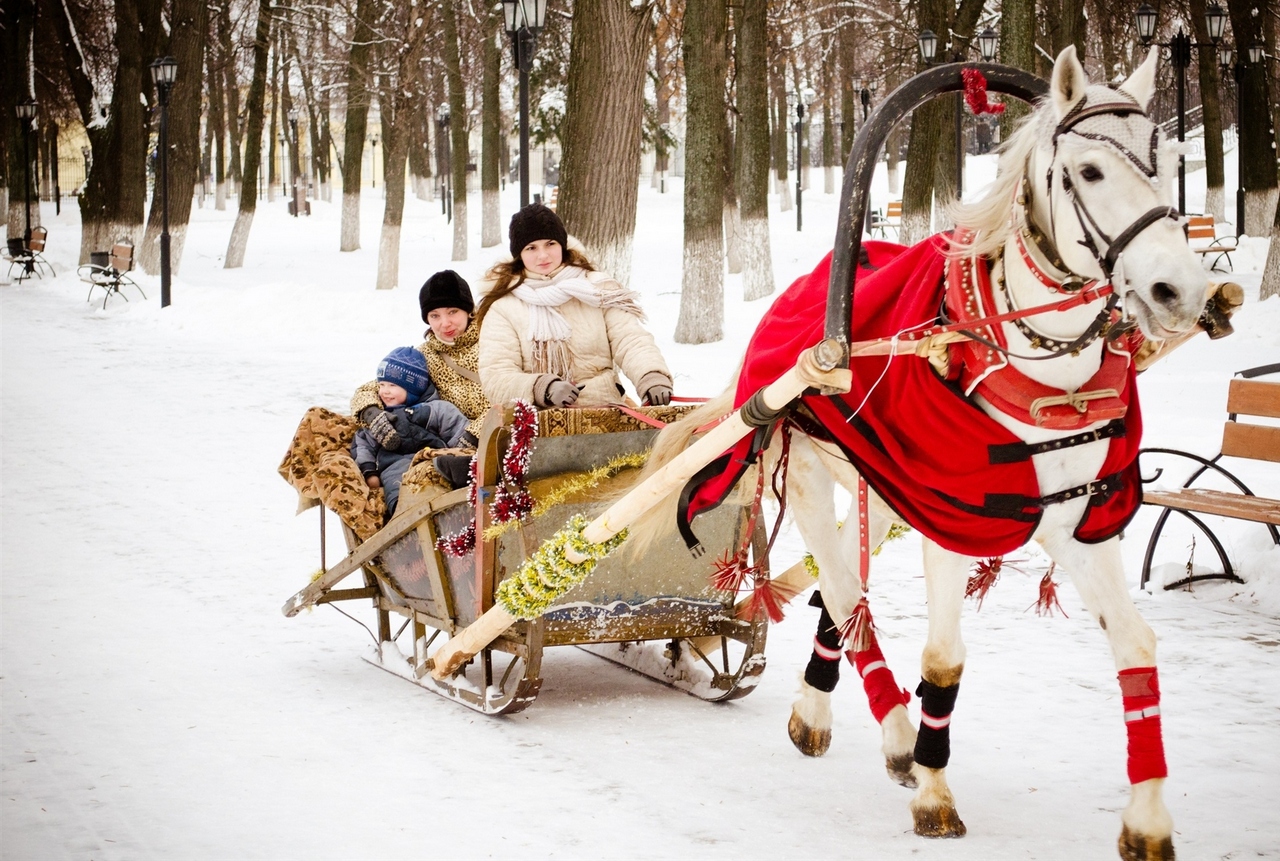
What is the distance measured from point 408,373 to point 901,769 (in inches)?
110

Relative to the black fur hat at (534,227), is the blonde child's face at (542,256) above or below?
below

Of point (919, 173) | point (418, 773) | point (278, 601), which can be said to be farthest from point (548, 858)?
point (919, 173)

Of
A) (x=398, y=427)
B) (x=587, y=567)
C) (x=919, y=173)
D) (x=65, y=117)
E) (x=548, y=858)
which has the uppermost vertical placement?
(x=65, y=117)

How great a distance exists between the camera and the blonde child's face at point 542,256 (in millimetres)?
5395

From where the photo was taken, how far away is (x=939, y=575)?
12.2ft

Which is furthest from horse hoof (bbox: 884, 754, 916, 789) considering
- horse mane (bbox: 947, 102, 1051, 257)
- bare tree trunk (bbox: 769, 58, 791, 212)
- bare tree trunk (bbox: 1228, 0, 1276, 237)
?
bare tree trunk (bbox: 769, 58, 791, 212)

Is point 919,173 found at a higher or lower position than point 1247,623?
higher

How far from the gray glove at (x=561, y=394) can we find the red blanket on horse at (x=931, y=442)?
1075 mm

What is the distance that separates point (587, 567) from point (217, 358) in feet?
39.9

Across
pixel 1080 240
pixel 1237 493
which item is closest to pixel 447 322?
pixel 1080 240

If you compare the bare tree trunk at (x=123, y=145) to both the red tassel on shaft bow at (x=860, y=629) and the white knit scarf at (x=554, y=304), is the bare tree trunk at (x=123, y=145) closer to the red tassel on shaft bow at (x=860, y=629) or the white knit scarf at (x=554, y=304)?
the white knit scarf at (x=554, y=304)

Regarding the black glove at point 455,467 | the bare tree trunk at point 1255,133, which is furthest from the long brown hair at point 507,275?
the bare tree trunk at point 1255,133

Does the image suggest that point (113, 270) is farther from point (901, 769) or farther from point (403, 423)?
point (901, 769)

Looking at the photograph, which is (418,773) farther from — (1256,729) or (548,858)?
(1256,729)
